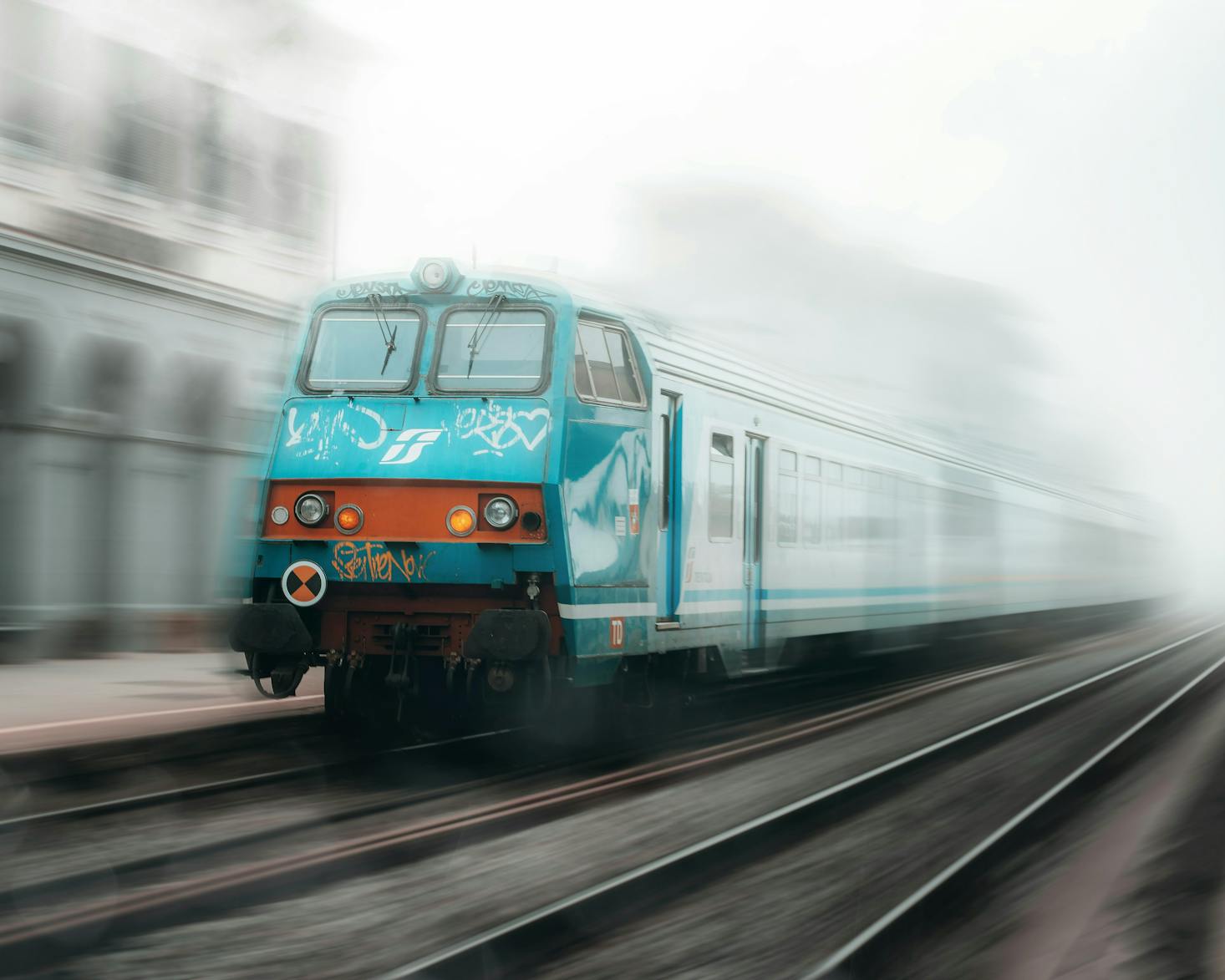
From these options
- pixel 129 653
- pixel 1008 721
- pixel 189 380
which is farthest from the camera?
pixel 189 380

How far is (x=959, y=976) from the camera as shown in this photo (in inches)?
189

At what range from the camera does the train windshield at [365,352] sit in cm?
914

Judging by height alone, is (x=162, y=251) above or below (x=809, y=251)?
above

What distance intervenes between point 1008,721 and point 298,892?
27.2 ft

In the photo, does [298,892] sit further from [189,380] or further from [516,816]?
[189,380]

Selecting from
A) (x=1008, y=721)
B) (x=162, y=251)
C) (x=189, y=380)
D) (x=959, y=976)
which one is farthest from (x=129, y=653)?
(x=959, y=976)

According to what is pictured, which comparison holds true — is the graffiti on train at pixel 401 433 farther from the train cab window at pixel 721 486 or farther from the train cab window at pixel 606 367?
the train cab window at pixel 721 486

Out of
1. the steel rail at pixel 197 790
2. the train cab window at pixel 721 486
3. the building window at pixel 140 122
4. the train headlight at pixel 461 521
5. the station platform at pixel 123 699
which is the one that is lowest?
the steel rail at pixel 197 790

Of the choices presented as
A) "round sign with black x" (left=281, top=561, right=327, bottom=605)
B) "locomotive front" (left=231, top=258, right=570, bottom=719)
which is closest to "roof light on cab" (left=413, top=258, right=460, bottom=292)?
"locomotive front" (left=231, top=258, right=570, bottom=719)

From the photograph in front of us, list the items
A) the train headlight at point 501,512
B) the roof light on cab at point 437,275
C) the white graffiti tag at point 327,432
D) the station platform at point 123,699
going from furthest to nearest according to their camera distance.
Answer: the station platform at point 123,699 < the roof light on cab at point 437,275 < the white graffiti tag at point 327,432 < the train headlight at point 501,512

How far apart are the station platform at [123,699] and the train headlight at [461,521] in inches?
69.5

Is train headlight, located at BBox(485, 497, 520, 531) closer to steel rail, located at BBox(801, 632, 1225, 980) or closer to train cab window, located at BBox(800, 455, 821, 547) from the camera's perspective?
steel rail, located at BBox(801, 632, 1225, 980)

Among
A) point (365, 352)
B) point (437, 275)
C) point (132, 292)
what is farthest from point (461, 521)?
point (132, 292)

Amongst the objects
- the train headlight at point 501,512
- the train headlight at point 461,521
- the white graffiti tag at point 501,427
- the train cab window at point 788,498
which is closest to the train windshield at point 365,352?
the white graffiti tag at point 501,427
